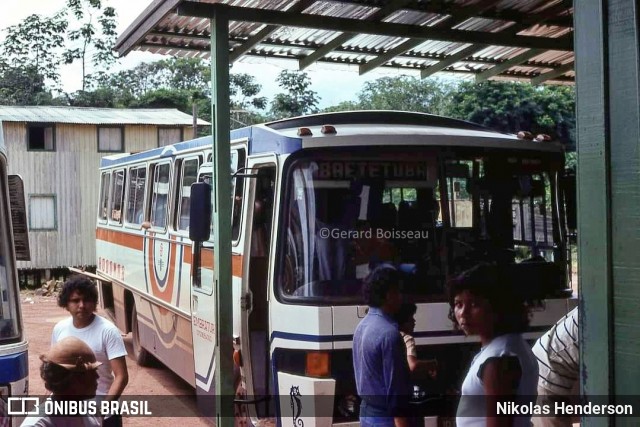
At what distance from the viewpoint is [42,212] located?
81.3 feet

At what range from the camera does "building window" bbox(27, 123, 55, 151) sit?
2466cm

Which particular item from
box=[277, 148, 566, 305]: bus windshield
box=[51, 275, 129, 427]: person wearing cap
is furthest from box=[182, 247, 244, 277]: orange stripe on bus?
box=[51, 275, 129, 427]: person wearing cap

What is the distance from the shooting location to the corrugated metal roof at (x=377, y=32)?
5.41m

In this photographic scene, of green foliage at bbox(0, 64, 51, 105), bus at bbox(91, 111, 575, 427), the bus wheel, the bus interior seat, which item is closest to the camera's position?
bus at bbox(91, 111, 575, 427)

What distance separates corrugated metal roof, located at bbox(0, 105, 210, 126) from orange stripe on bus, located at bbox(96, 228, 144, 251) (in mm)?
11597

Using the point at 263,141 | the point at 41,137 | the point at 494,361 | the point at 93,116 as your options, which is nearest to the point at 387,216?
the point at 263,141

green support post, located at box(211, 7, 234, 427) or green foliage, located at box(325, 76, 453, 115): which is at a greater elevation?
green foliage, located at box(325, 76, 453, 115)

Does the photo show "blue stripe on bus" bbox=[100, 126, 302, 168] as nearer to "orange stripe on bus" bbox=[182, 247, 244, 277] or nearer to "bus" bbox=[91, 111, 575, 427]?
"bus" bbox=[91, 111, 575, 427]

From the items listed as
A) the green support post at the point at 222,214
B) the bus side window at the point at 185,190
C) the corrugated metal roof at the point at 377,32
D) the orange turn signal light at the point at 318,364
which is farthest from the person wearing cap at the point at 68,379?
the bus side window at the point at 185,190

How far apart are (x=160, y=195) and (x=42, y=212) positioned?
53.5 ft

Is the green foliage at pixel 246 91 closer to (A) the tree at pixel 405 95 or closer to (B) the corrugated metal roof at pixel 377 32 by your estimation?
(A) the tree at pixel 405 95

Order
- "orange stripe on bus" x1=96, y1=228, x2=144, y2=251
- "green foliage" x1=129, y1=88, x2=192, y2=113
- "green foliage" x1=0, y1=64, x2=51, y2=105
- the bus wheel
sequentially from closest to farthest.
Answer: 1. "orange stripe on bus" x1=96, y1=228, x2=144, y2=251
2. the bus wheel
3. "green foliage" x1=129, y1=88, x2=192, y2=113
4. "green foliage" x1=0, y1=64, x2=51, y2=105

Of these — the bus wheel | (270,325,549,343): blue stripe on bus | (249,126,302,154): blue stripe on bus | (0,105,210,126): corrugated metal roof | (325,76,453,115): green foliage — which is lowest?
the bus wheel

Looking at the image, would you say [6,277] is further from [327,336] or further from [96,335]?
[327,336]
